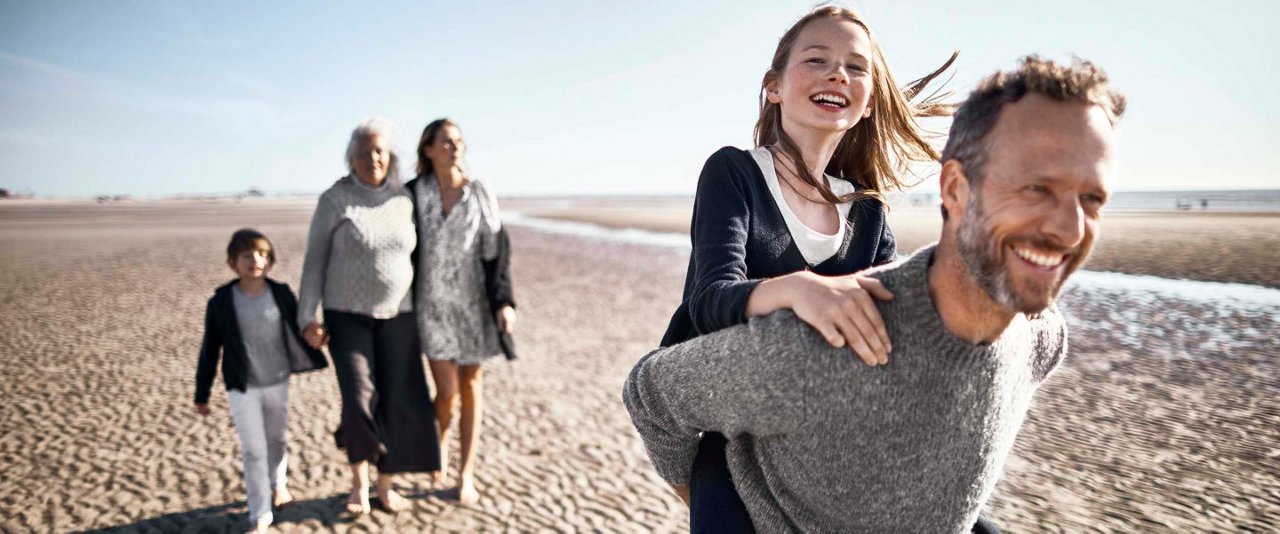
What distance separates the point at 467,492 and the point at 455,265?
5.57 feet

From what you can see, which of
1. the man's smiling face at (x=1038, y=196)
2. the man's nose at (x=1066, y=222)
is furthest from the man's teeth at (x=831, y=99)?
the man's nose at (x=1066, y=222)

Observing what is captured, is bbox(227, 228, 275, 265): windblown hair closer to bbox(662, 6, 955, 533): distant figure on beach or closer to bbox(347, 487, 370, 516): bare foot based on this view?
bbox(347, 487, 370, 516): bare foot

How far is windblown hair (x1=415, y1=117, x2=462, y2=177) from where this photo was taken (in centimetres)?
438

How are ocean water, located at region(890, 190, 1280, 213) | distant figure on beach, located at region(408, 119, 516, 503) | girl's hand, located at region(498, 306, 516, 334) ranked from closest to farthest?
distant figure on beach, located at region(408, 119, 516, 503) → girl's hand, located at region(498, 306, 516, 334) → ocean water, located at region(890, 190, 1280, 213)

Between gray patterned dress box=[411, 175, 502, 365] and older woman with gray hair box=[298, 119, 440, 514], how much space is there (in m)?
0.10

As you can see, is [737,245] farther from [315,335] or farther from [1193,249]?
[1193,249]

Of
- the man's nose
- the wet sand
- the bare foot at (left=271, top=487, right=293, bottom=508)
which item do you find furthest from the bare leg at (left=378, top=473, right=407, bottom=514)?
the wet sand

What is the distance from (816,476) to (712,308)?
1.42 feet

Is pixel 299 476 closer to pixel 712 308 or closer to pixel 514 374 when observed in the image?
pixel 514 374

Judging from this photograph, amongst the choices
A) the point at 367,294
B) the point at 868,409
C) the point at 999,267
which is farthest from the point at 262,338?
the point at 999,267

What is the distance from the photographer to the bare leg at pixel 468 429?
15.5 feet

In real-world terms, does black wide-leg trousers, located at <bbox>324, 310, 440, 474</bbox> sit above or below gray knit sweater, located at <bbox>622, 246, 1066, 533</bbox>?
below

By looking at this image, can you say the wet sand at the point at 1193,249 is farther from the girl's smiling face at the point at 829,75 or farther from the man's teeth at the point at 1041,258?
the man's teeth at the point at 1041,258

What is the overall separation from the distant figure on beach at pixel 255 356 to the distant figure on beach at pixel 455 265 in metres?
0.87
